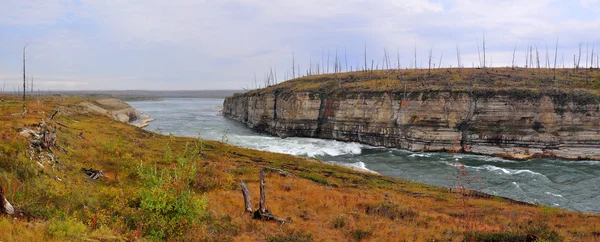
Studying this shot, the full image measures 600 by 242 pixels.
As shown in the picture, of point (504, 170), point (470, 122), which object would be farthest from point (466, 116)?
point (504, 170)

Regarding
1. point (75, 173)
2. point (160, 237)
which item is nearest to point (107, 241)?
point (160, 237)

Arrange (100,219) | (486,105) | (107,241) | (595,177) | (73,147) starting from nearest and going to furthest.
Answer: (107,241) → (100,219) → (73,147) → (595,177) → (486,105)

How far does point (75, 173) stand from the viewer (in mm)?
12867

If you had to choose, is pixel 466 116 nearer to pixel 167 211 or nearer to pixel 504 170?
pixel 504 170

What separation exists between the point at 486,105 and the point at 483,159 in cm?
999

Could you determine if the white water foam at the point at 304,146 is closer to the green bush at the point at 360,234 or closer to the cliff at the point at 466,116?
the cliff at the point at 466,116

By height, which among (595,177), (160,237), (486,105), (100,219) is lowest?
(595,177)

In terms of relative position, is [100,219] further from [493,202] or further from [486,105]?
[486,105]

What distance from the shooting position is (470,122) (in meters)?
48.8

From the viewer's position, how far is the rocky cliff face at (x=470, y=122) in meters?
44.0

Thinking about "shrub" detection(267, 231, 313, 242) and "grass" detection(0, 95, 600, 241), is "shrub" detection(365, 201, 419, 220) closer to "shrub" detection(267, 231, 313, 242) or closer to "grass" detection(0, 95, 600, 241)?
"grass" detection(0, 95, 600, 241)

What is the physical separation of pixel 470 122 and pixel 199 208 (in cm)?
4927

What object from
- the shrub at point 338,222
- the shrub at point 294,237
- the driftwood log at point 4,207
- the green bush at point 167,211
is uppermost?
the driftwood log at point 4,207

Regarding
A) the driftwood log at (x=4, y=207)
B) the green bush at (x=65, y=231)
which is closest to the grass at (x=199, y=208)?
the green bush at (x=65, y=231)
